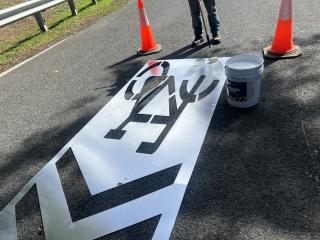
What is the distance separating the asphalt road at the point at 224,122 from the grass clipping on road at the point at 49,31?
72 cm

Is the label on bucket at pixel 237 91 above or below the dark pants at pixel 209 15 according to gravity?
below

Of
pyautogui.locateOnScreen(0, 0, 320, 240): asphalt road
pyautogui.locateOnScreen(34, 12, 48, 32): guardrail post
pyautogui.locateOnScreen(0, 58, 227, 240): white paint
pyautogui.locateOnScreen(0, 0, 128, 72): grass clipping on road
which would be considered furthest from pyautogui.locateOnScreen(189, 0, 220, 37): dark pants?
pyautogui.locateOnScreen(34, 12, 48, 32): guardrail post

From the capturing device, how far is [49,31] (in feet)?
28.2

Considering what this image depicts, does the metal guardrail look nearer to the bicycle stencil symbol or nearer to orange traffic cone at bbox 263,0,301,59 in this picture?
the bicycle stencil symbol

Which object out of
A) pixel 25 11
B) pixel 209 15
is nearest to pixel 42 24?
pixel 25 11

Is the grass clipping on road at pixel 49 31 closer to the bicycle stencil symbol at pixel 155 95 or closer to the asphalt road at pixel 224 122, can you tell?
the asphalt road at pixel 224 122

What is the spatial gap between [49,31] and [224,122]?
6.51 m

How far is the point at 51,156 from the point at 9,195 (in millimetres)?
614

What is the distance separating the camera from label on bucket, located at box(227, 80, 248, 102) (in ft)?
11.9

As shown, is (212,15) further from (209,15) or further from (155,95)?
(155,95)

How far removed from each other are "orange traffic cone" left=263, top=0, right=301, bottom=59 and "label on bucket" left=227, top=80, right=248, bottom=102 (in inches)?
54.5

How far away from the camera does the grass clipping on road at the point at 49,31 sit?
7.39 meters

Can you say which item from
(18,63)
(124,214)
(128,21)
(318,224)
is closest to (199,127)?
(124,214)

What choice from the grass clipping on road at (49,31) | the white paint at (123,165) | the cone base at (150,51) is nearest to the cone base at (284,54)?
the white paint at (123,165)
